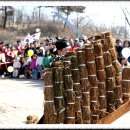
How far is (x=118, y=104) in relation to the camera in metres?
5.79

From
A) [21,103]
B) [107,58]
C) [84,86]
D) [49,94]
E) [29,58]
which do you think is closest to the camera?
[49,94]

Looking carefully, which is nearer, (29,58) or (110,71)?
(110,71)

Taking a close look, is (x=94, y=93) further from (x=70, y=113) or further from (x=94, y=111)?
(x=70, y=113)

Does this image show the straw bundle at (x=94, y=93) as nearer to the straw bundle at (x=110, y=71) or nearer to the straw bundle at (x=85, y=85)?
the straw bundle at (x=85, y=85)

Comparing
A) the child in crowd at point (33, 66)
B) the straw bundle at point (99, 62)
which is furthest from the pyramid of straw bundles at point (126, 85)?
the child in crowd at point (33, 66)

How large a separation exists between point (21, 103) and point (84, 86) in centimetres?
470

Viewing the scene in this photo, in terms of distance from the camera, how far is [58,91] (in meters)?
5.59

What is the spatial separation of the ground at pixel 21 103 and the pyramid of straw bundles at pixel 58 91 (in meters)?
0.27

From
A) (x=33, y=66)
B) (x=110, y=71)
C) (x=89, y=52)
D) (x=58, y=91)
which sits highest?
(x=89, y=52)

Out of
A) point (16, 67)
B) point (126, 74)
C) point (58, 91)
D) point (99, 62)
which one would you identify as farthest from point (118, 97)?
point (16, 67)

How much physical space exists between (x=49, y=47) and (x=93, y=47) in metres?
9.22

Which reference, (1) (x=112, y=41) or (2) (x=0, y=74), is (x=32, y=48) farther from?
(1) (x=112, y=41)

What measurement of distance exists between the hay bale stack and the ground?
0.29 m

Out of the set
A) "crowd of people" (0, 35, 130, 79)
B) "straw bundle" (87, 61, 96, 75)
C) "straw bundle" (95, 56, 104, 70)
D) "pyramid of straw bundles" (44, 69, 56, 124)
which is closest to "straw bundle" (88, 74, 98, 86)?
"straw bundle" (87, 61, 96, 75)
